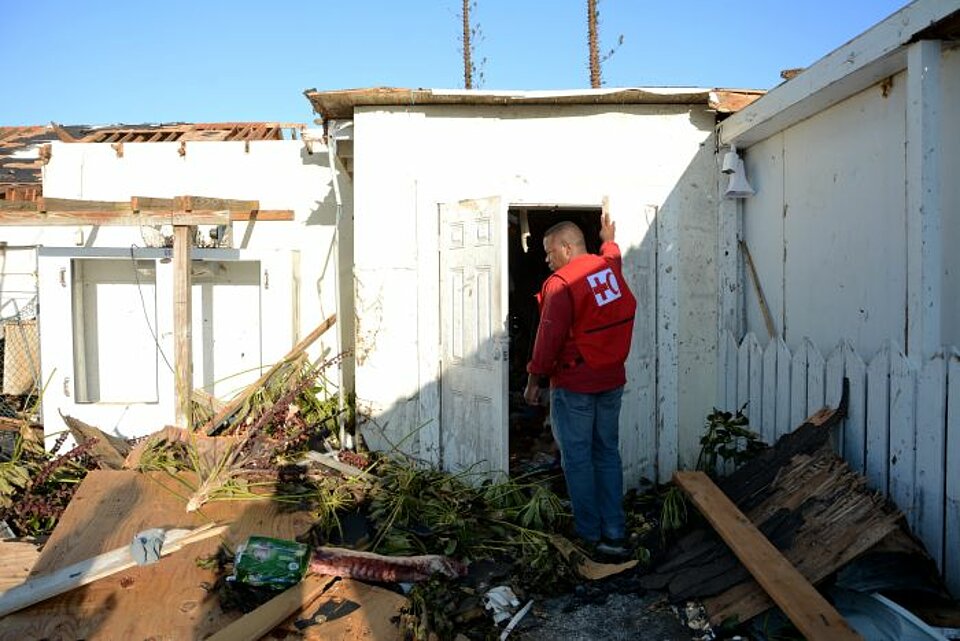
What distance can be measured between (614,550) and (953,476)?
1835mm

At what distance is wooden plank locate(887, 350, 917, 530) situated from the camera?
344cm

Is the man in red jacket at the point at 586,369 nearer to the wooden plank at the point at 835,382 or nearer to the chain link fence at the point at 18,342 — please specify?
the wooden plank at the point at 835,382

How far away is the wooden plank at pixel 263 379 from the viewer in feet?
19.5

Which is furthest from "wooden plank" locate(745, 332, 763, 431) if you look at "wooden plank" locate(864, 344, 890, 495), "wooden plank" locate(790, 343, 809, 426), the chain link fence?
the chain link fence

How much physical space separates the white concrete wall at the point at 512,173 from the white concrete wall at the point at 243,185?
1.79 m

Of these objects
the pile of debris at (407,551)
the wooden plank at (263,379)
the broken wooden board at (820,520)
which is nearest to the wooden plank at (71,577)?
the pile of debris at (407,551)

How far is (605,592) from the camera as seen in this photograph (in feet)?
12.8

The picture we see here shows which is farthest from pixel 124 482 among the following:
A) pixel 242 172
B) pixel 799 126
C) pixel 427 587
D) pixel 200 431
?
pixel 799 126

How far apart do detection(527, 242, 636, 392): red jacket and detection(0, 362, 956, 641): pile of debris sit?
3.17 feet

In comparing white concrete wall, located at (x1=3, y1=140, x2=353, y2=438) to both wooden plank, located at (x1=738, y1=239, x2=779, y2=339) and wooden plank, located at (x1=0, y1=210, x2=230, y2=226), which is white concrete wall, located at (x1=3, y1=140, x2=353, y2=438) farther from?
wooden plank, located at (x1=738, y1=239, x2=779, y2=339)

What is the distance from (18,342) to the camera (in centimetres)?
784

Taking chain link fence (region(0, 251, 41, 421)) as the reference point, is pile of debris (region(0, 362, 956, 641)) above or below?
below

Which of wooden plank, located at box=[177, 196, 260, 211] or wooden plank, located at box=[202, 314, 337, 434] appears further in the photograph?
wooden plank, located at box=[202, 314, 337, 434]

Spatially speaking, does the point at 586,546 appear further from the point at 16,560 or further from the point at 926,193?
the point at 16,560
